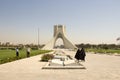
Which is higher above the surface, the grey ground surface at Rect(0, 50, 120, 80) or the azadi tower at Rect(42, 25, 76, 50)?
the azadi tower at Rect(42, 25, 76, 50)

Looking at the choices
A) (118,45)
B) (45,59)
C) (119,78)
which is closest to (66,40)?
(118,45)

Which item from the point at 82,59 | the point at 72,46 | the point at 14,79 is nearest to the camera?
the point at 14,79

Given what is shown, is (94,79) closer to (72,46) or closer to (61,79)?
(61,79)

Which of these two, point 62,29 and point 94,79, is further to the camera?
point 62,29

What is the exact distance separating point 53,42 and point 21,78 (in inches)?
2983

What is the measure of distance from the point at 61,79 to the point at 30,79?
1.00m

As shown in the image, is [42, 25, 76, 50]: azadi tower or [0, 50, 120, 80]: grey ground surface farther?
[42, 25, 76, 50]: azadi tower

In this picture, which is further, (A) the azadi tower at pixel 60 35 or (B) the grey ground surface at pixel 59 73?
(A) the azadi tower at pixel 60 35

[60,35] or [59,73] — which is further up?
[60,35]

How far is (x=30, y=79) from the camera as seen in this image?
7238 millimetres

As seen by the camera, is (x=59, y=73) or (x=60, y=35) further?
(x=60, y=35)

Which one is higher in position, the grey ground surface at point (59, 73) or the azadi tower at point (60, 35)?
the azadi tower at point (60, 35)

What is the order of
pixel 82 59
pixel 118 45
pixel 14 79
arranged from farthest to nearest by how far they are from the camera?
pixel 118 45
pixel 82 59
pixel 14 79

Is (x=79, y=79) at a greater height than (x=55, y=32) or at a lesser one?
lesser
